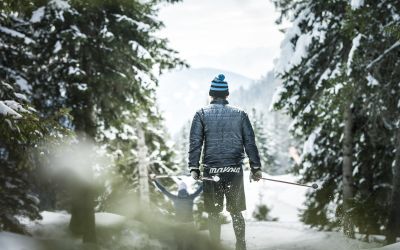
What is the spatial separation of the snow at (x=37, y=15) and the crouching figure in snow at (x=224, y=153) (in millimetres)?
6366

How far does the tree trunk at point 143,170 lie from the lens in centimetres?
2003

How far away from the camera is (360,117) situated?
12.5 m

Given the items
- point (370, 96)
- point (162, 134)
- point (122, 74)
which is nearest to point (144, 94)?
point (122, 74)

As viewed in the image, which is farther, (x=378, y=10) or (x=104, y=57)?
(x=104, y=57)

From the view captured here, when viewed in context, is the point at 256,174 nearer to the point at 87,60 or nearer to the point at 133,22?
the point at 133,22

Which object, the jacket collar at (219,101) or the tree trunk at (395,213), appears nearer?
the jacket collar at (219,101)

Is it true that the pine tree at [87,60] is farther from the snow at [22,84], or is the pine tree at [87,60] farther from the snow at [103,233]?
the snow at [103,233]

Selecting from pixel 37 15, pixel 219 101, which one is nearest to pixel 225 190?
pixel 219 101

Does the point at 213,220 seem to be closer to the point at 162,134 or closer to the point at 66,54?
the point at 66,54

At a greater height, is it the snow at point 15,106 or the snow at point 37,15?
the snow at point 37,15

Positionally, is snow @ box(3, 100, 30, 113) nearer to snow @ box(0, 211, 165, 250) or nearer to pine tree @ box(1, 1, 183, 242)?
pine tree @ box(1, 1, 183, 242)

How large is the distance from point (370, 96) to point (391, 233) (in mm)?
3161

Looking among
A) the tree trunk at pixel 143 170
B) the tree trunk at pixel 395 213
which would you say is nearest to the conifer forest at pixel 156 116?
the tree trunk at pixel 395 213

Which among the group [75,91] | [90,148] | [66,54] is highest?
[66,54]
